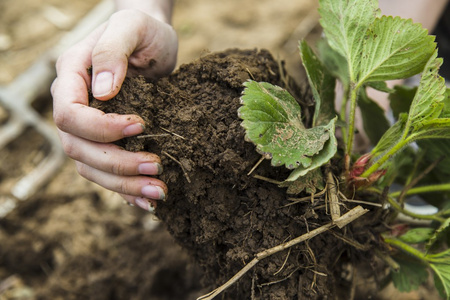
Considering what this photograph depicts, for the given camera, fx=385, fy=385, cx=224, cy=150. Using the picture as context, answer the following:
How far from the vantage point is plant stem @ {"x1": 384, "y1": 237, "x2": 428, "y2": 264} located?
121 centimetres

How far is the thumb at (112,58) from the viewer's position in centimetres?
108

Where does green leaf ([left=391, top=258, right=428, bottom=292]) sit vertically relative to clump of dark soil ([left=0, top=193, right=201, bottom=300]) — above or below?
above

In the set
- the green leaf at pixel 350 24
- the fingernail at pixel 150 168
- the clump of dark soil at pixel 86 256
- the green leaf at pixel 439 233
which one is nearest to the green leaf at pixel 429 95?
the green leaf at pixel 350 24

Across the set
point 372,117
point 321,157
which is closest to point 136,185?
point 321,157

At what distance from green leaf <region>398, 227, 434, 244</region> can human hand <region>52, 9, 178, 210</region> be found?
791 mm

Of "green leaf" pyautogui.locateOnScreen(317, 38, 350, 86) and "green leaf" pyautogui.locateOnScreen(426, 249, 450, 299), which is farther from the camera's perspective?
"green leaf" pyautogui.locateOnScreen(317, 38, 350, 86)

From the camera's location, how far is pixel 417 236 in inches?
48.6

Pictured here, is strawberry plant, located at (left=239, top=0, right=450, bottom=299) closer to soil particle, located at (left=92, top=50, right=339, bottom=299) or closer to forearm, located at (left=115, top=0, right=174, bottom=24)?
soil particle, located at (left=92, top=50, right=339, bottom=299)

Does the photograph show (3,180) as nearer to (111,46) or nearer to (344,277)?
(111,46)

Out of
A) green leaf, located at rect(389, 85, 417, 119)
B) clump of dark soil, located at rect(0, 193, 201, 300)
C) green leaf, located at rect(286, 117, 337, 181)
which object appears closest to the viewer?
green leaf, located at rect(286, 117, 337, 181)

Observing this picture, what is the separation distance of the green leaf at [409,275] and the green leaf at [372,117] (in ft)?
1.50

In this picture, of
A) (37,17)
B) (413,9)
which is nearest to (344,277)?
(413,9)

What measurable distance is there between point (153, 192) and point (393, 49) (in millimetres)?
802

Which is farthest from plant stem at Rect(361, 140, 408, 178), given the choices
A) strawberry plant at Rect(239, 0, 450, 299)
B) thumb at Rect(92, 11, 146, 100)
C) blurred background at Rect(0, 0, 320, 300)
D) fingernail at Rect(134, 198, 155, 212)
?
thumb at Rect(92, 11, 146, 100)
